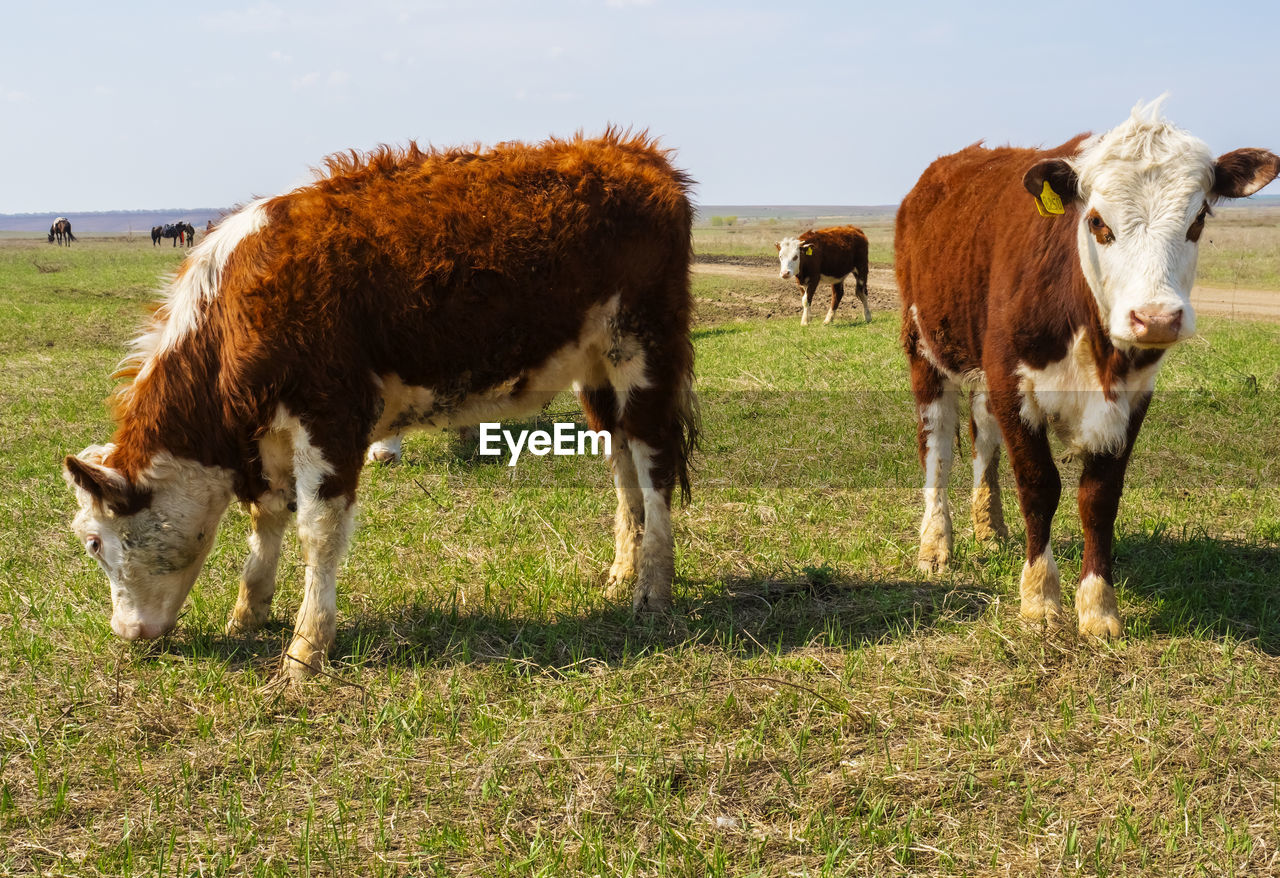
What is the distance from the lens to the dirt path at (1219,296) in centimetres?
1892

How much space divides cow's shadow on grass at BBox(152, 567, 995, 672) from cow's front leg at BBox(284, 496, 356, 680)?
139 mm

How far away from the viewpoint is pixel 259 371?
4531 millimetres

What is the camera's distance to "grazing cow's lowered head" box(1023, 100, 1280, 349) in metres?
4.12

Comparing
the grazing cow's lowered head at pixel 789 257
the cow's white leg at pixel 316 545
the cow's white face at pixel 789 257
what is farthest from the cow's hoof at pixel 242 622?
the cow's white face at pixel 789 257

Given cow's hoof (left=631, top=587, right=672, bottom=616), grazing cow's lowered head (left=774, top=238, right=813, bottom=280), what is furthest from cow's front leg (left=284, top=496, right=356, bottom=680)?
grazing cow's lowered head (left=774, top=238, right=813, bottom=280)

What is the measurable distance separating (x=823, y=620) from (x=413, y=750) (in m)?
2.15

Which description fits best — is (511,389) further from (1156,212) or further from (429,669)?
(1156,212)

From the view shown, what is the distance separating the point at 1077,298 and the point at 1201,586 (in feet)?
5.99

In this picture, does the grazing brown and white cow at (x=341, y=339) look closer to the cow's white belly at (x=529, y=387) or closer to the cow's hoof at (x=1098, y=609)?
the cow's white belly at (x=529, y=387)

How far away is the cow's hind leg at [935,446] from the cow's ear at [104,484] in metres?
4.11

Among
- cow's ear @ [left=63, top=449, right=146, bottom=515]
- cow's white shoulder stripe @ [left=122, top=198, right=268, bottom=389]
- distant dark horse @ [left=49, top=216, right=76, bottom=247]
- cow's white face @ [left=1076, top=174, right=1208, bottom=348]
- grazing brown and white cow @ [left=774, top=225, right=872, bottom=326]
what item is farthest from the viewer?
distant dark horse @ [left=49, top=216, right=76, bottom=247]

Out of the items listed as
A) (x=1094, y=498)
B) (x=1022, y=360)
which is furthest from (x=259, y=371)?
(x=1094, y=498)

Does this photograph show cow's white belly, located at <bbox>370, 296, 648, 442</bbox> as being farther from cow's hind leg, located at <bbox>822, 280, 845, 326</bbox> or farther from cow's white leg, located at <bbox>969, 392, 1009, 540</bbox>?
cow's hind leg, located at <bbox>822, 280, 845, 326</bbox>

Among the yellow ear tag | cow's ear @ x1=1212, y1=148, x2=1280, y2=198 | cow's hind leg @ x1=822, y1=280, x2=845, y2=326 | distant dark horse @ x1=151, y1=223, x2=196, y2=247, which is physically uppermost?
distant dark horse @ x1=151, y1=223, x2=196, y2=247
